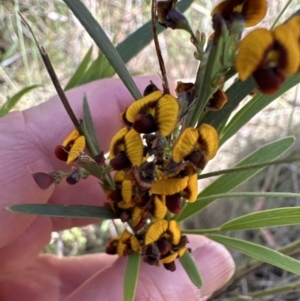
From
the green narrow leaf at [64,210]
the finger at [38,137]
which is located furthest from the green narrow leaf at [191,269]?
the finger at [38,137]

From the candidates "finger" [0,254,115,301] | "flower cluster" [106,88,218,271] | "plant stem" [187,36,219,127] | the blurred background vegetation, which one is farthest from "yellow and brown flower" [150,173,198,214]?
the blurred background vegetation

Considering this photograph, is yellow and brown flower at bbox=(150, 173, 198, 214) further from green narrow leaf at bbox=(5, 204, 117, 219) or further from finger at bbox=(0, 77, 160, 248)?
finger at bbox=(0, 77, 160, 248)

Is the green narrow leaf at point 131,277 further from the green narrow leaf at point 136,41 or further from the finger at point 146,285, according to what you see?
the green narrow leaf at point 136,41

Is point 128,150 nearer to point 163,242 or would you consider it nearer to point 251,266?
point 163,242

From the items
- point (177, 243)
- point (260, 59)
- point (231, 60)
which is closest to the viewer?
point (260, 59)

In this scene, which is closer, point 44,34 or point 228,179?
point 228,179

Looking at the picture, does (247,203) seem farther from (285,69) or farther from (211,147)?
(285,69)

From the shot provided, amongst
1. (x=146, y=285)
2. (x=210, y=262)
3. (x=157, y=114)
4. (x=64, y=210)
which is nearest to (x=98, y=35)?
(x=157, y=114)

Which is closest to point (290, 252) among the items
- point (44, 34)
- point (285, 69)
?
point (285, 69)
